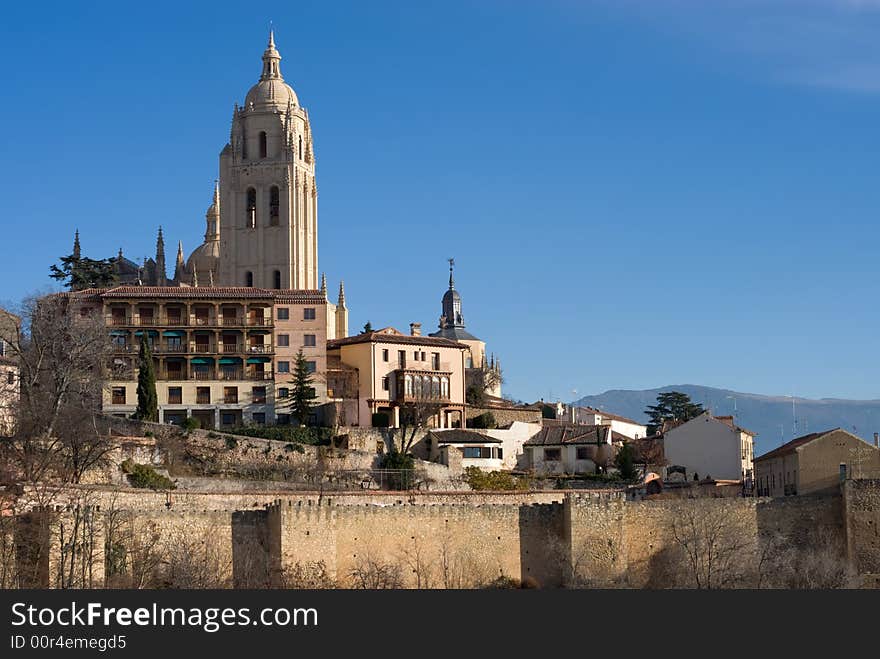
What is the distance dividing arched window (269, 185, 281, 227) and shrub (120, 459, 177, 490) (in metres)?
43.7

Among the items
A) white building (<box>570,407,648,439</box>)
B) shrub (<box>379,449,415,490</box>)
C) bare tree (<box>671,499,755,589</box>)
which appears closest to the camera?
bare tree (<box>671,499,755,589</box>)

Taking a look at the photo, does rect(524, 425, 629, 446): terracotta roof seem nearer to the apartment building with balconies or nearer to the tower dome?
the apartment building with balconies

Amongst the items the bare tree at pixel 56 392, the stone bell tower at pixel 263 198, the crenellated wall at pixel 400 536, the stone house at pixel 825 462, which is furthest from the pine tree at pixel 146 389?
the stone house at pixel 825 462

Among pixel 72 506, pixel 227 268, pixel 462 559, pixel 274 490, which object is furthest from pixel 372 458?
pixel 227 268

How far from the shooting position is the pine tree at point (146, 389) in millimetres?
84125

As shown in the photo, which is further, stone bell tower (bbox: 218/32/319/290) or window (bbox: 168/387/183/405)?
stone bell tower (bbox: 218/32/319/290)

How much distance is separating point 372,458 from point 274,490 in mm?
10674

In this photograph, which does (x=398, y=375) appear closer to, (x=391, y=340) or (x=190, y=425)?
(x=391, y=340)

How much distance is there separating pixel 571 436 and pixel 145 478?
27363mm

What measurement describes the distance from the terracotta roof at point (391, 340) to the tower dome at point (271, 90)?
22560 mm

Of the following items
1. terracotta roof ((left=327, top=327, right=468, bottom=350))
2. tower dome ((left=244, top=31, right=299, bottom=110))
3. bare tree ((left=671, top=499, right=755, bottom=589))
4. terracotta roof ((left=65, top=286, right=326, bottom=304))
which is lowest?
bare tree ((left=671, top=499, right=755, bottom=589))

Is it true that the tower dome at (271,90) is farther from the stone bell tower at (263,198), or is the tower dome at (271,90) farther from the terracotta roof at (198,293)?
the terracotta roof at (198,293)

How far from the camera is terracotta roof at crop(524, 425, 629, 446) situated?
3546 inches

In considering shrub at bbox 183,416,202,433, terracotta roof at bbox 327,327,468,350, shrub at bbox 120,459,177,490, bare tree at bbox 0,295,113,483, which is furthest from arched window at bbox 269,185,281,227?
shrub at bbox 120,459,177,490
